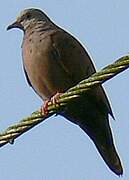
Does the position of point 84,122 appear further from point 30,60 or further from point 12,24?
point 12,24

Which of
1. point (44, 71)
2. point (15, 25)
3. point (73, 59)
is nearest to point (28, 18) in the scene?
point (15, 25)

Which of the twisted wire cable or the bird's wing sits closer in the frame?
the twisted wire cable

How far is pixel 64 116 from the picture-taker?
6.39 m

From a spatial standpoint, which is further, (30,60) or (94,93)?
(30,60)

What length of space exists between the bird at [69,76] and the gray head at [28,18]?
51 centimetres

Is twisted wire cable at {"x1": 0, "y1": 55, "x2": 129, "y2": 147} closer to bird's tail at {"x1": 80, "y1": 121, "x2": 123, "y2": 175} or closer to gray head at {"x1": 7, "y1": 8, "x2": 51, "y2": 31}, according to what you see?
bird's tail at {"x1": 80, "y1": 121, "x2": 123, "y2": 175}

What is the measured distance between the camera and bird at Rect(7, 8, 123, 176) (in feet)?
19.8

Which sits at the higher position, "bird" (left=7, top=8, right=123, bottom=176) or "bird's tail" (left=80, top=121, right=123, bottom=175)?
"bird" (left=7, top=8, right=123, bottom=176)

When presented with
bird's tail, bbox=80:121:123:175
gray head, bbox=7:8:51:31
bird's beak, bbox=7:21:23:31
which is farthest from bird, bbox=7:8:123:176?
bird's beak, bbox=7:21:23:31

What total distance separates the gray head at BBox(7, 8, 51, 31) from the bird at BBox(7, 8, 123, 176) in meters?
0.51

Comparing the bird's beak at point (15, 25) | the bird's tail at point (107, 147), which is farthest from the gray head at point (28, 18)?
the bird's tail at point (107, 147)

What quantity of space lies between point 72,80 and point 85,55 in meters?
0.48

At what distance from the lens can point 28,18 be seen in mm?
7730

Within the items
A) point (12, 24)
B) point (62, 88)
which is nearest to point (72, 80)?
point (62, 88)
